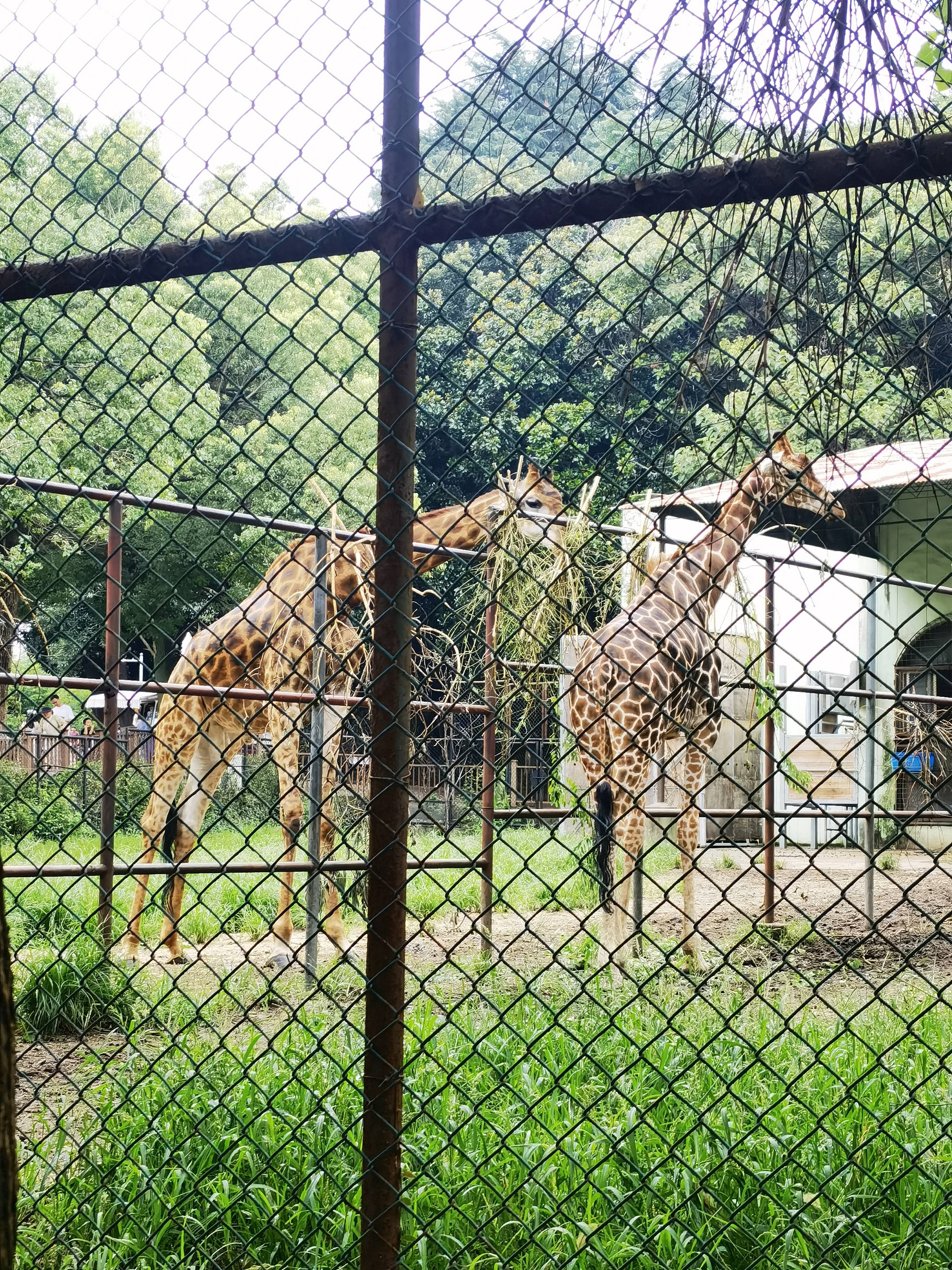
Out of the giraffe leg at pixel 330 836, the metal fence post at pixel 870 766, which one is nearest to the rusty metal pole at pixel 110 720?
the giraffe leg at pixel 330 836

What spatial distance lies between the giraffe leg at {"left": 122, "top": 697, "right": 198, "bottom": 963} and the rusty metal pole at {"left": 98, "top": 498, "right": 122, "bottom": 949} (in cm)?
44

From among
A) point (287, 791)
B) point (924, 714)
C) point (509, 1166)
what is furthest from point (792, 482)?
point (924, 714)

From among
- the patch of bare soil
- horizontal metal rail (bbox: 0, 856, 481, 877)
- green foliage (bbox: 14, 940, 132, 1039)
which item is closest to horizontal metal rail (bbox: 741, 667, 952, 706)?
horizontal metal rail (bbox: 0, 856, 481, 877)

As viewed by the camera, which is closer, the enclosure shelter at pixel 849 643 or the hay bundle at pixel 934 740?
the hay bundle at pixel 934 740

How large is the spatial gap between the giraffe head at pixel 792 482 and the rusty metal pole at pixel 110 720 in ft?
6.07

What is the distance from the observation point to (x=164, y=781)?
5539 millimetres

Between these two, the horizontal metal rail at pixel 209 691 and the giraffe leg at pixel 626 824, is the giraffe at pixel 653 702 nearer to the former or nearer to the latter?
the giraffe leg at pixel 626 824

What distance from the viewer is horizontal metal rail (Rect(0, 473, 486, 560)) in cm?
285

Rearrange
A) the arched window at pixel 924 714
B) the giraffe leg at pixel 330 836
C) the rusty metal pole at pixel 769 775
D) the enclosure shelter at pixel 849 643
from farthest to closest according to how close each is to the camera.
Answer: the arched window at pixel 924 714
the enclosure shelter at pixel 849 643
the giraffe leg at pixel 330 836
the rusty metal pole at pixel 769 775

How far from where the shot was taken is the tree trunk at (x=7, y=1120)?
43.6 inches

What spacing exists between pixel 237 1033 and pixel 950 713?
7.31 m

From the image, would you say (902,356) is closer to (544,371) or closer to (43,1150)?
(43,1150)

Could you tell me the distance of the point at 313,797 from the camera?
4.44 metres

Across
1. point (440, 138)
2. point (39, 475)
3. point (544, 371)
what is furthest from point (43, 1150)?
A: point (544, 371)
